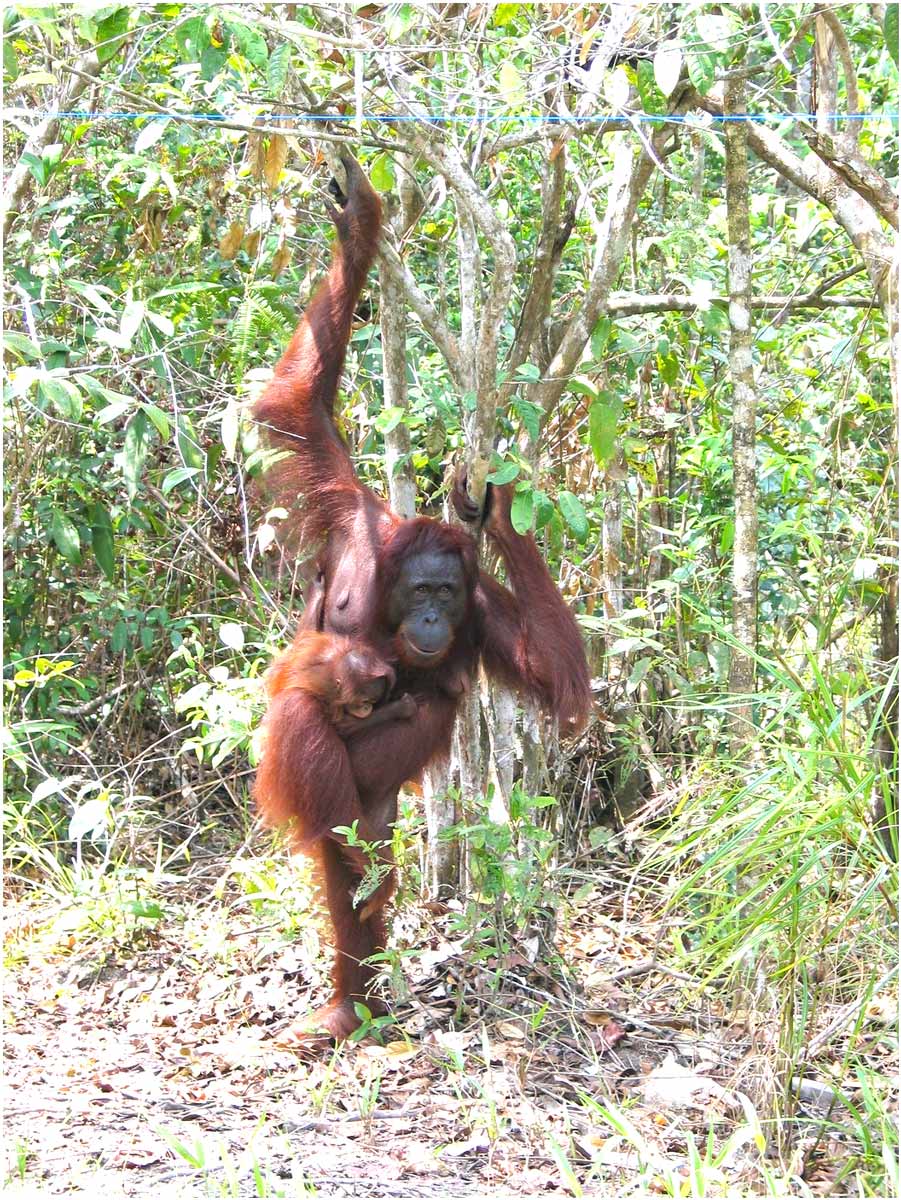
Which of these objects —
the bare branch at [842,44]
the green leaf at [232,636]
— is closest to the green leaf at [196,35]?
the bare branch at [842,44]

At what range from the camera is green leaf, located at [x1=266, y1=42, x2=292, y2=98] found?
3090 millimetres

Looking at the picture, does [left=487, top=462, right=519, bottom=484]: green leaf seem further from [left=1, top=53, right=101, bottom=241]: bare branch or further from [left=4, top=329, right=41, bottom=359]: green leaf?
[left=1, top=53, right=101, bottom=241]: bare branch

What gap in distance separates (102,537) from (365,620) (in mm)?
1618

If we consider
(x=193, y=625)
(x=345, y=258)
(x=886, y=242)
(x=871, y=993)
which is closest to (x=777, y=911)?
(x=871, y=993)

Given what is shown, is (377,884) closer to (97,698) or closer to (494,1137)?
(494,1137)

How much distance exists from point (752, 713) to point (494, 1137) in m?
1.29

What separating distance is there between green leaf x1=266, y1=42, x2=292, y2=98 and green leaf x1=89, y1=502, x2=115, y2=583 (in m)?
2.27

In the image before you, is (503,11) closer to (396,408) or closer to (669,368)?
(396,408)

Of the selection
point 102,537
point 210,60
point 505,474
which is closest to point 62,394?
point 210,60

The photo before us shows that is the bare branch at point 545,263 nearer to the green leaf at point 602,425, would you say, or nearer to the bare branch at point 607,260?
the bare branch at point 607,260

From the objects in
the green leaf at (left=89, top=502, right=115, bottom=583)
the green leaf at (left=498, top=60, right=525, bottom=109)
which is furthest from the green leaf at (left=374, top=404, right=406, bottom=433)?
the green leaf at (left=89, top=502, right=115, bottom=583)

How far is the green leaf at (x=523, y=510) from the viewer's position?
350 cm

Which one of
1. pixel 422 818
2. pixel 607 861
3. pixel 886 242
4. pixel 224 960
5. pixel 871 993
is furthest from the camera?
pixel 607 861

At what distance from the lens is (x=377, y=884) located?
3.55m
